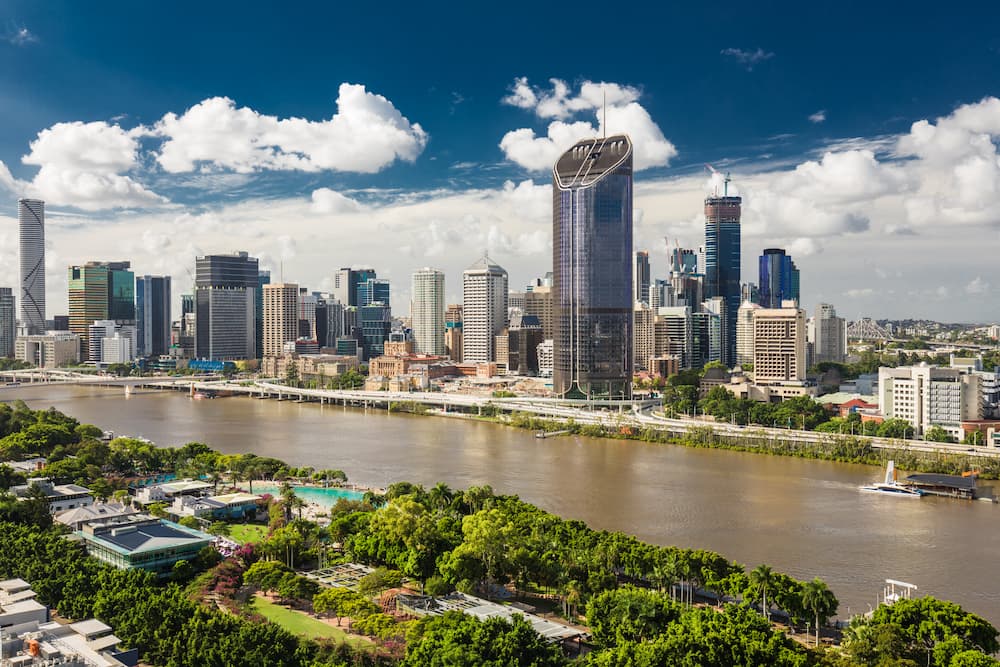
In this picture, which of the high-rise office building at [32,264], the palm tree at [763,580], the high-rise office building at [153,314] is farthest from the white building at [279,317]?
the palm tree at [763,580]

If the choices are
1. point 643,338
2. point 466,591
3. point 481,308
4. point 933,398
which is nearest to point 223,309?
point 481,308

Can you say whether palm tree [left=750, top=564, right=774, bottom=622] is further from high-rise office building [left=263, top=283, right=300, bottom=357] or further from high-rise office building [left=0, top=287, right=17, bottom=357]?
high-rise office building [left=0, top=287, right=17, bottom=357]

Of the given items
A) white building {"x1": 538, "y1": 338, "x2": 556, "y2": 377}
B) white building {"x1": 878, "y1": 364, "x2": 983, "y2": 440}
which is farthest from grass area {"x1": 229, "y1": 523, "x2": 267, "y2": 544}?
white building {"x1": 538, "y1": 338, "x2": 556, "y2": 377}

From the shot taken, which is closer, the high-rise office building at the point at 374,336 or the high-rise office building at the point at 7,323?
the high-rise office building at the point at 374,336

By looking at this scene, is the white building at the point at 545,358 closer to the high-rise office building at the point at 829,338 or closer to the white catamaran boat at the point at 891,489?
the high-rise office building at the point at 829,338

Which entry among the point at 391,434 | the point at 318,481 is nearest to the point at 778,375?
the point at 391,434

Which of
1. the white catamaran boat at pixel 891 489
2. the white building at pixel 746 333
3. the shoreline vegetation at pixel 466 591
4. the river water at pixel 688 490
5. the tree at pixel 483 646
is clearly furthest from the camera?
the white building at pixel 746 333
